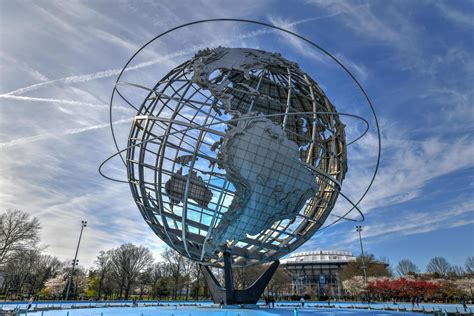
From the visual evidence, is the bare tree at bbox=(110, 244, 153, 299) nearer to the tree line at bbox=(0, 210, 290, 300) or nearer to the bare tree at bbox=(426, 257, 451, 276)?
the tree line at bbox=(0, 210, 290, 300)

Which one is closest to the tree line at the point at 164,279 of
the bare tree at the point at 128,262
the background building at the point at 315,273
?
the bare tree at the point at 128,262

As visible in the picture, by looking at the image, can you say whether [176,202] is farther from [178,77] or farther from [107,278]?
[107,278]

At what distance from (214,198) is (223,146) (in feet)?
11.7

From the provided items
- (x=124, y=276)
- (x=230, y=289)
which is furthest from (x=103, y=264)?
(x=230, y=289)

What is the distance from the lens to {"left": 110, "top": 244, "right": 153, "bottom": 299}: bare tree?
149 feet

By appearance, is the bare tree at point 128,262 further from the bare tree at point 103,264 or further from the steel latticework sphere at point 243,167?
the steel latticework sphere at point 243,167

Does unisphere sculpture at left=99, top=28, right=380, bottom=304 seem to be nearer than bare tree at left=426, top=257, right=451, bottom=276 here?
Yes

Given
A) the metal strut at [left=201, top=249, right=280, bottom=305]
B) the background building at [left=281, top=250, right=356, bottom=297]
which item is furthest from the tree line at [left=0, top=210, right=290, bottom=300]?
the metal strut at [left=201, top=249, right=280, bottom=305]

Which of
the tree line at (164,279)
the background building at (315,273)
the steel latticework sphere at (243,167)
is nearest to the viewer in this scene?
the steel latticework sphere at (243,167)

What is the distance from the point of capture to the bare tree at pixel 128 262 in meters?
45.3

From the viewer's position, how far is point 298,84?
54.7 ft

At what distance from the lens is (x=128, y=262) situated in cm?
4550

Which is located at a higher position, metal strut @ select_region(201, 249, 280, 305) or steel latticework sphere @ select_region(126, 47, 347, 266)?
steel latticework sphere @ select_region(126, 47, 347, 266)

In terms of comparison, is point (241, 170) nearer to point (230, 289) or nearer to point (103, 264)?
point (230, 289)
